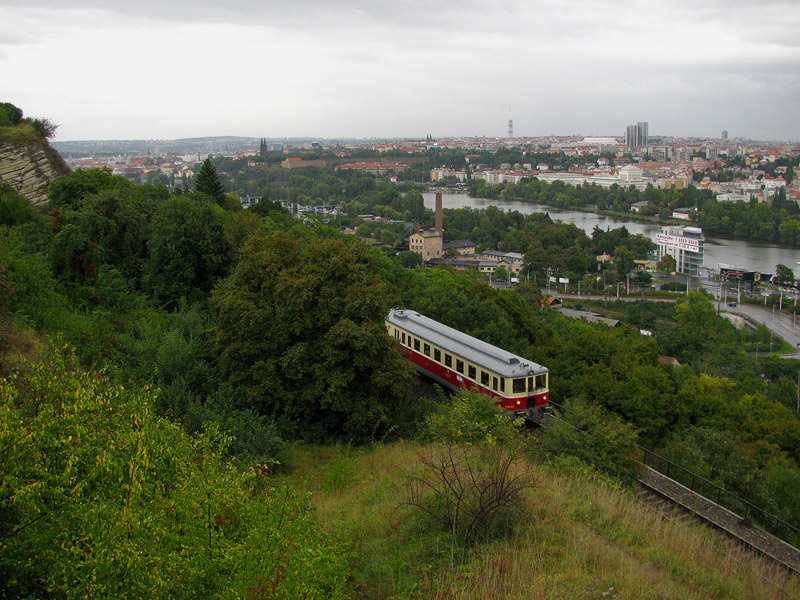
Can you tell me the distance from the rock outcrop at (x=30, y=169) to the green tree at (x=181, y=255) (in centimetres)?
622

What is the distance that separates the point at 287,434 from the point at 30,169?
13618 mm

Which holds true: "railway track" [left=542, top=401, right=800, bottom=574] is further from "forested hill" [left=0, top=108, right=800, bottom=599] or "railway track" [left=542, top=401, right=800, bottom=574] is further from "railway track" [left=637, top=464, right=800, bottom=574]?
"forested hill" [left=0, top=108, right=800, bottom=599]

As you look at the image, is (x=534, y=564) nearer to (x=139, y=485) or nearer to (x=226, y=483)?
(x=226, y=483)

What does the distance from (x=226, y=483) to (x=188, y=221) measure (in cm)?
936

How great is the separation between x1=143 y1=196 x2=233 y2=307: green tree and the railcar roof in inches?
151

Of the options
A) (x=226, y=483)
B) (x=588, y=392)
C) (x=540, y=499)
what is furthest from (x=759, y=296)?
(x=226, y=483)

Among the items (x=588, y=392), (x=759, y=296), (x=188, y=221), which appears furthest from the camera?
(x=759, y=296)

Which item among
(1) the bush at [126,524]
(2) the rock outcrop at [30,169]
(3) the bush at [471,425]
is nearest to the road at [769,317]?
(3) the bush at [471,425]

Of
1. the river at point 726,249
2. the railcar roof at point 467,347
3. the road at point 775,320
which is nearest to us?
the railcar roof at point 467,347

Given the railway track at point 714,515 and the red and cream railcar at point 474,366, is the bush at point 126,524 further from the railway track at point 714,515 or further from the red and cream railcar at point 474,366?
the red and cream railcar at point 474,366

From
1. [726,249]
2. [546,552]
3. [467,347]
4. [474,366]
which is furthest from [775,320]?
[546,552]

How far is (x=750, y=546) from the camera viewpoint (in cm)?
666

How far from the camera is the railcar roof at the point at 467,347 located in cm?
870

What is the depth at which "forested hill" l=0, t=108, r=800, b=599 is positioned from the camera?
3025 mm
